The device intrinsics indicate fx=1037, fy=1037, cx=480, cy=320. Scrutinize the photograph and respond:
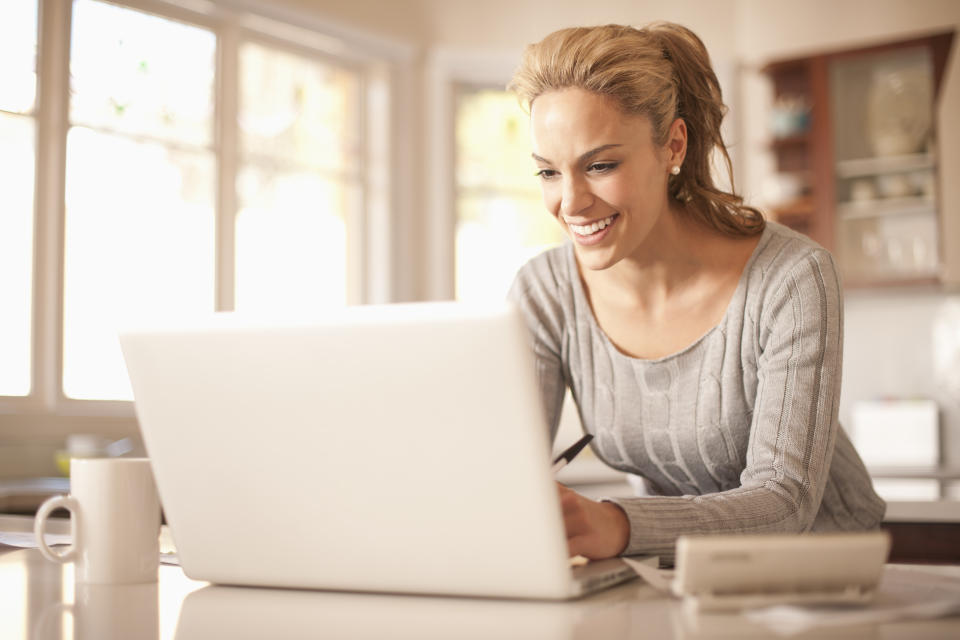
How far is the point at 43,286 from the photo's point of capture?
361 centimetres

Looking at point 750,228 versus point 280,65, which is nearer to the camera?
point 750,228

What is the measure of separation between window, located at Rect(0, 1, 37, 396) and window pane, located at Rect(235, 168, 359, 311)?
901 mm

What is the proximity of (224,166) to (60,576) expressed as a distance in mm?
3247

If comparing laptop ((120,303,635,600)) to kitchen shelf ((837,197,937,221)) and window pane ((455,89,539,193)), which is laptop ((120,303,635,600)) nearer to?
kitchen shelf ((837,197,937,221))

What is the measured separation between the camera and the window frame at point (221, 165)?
361cm

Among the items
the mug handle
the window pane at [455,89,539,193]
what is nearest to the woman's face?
the mug handle

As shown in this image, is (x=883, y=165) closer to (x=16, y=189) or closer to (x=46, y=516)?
(x=16, y=189)

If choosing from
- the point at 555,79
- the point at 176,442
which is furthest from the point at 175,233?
the point at 176,442

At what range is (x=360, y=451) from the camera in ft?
2.86

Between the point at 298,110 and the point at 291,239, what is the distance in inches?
22.7

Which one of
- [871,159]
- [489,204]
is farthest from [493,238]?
[871,159]

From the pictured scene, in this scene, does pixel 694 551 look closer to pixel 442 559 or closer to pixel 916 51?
pixel 442 559

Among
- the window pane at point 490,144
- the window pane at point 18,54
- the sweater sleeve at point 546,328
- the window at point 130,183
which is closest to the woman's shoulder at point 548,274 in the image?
the sweater sleeve at point 546,328

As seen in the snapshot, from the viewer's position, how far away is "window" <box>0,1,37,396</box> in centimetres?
353
